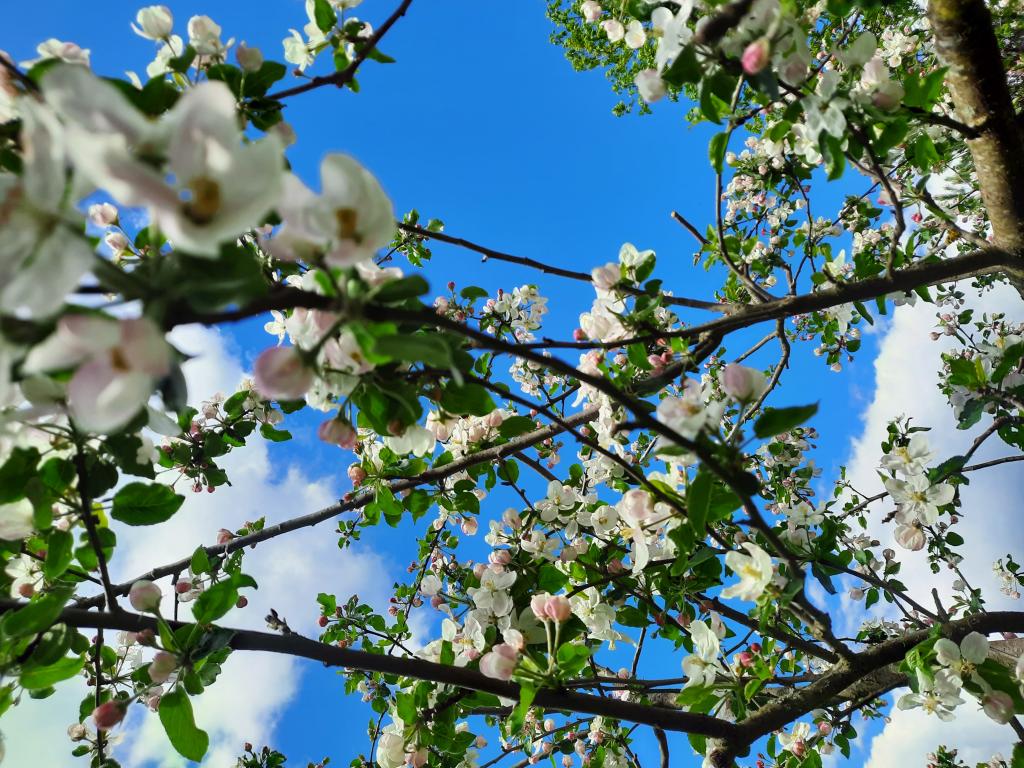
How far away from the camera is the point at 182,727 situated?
1346 mm

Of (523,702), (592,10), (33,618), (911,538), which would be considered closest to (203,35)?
(33,618)

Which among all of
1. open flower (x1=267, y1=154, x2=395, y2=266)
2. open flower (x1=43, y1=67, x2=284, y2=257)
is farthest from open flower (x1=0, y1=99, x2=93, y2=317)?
open flower (x1=267, y1=154, x2=395, y2=266)

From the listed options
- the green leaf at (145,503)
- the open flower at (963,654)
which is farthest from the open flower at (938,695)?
the green leaf at (145,503)

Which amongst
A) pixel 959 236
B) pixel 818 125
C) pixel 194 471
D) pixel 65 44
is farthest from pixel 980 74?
pixel 194 471

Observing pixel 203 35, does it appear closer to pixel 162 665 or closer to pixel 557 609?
pixel 162 665

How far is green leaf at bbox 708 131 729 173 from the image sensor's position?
4.61 feet

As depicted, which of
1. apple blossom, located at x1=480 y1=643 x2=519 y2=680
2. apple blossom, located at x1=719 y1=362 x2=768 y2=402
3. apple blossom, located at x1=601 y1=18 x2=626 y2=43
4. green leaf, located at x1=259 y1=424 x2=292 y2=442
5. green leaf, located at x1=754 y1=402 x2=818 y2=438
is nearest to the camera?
green leaf, located at x1=754 y1=402 x2=818 y2=438

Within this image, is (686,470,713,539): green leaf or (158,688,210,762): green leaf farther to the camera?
(158,688,210,762): green leaf

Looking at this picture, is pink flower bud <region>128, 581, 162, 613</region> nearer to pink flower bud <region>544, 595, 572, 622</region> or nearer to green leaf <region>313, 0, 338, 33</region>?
pink flower bud <region>544, 595, 572, 622</region>

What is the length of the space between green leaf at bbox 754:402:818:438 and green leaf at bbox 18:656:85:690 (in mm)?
1375

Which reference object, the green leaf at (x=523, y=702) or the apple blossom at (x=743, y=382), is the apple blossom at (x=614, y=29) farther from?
the green leaf at (x=523, y=702)

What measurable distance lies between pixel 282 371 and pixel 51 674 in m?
1.00

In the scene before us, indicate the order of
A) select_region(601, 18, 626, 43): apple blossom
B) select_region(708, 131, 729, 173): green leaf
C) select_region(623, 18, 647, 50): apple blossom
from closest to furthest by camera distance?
1. select_region(708, 131, 729, 173): green leaf
2. select_region(623, 18, 647, 50): apple blossom
3. select_region(601, 18, 626, 43): apple blossom

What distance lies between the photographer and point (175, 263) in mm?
579
